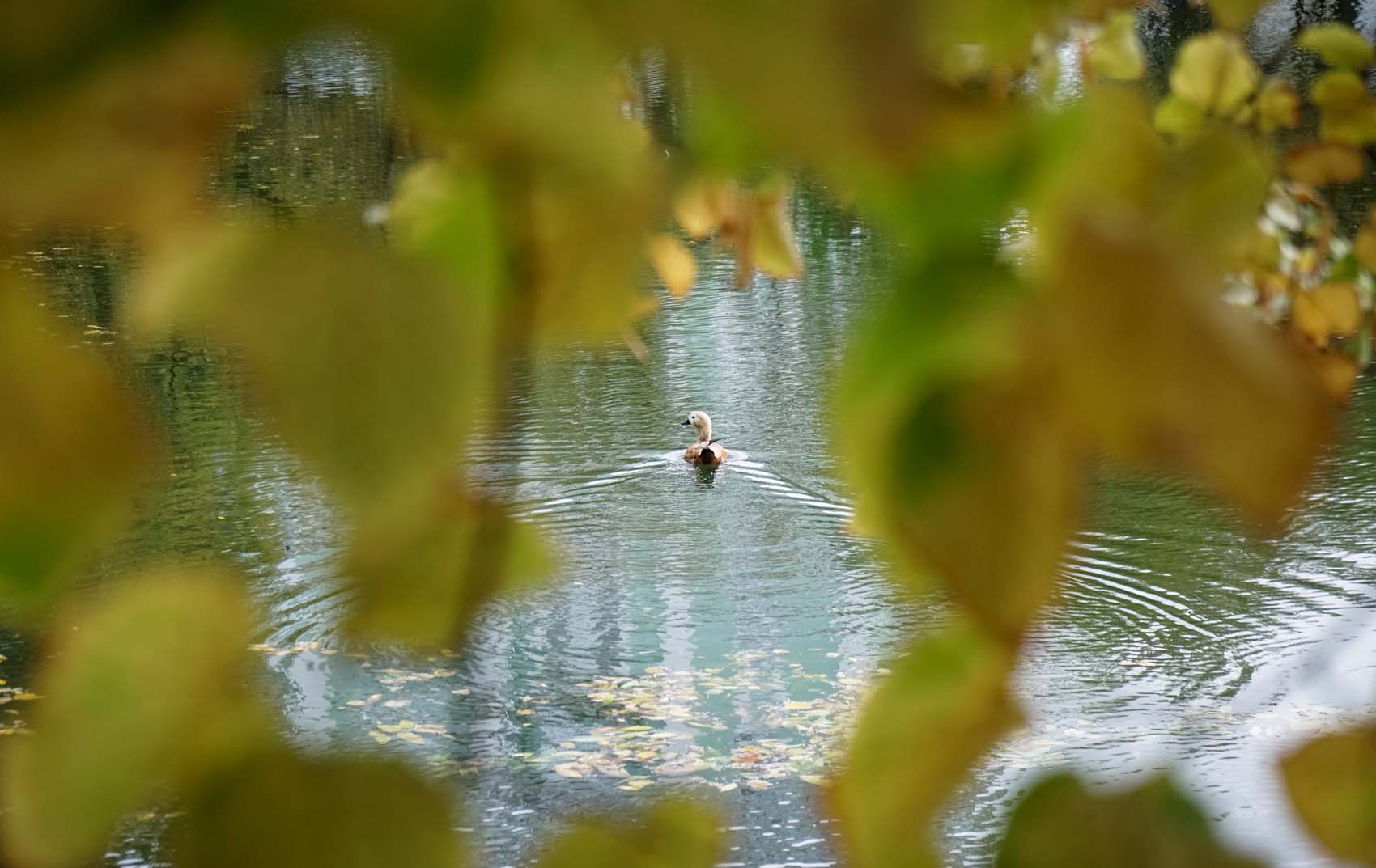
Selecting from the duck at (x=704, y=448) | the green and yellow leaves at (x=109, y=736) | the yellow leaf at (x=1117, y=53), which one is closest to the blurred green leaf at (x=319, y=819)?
the green and yellow leaves at (x=109, y=736)

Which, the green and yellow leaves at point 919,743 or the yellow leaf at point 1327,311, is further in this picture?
the yellow leaf at point 1327,311

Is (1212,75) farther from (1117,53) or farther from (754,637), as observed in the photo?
(754,637)

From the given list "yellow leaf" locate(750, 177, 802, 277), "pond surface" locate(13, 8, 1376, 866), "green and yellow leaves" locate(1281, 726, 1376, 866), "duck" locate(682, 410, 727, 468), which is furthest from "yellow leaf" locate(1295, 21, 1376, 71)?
"duck" locate(682, 410, 727, 468)

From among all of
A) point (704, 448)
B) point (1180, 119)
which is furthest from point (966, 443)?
point (704, 448)

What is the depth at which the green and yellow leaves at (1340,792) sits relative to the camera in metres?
0.15

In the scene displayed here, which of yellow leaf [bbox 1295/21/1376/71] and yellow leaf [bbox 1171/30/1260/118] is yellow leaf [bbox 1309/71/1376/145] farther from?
yellow leaf [bbox 1171/30/1260/118]

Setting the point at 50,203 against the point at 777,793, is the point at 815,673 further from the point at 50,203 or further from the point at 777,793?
the point at 50,203

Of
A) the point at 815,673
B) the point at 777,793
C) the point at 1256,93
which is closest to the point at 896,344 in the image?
the point at 1256,93

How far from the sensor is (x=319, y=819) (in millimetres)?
103

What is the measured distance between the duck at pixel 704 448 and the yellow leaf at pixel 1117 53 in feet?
13.3

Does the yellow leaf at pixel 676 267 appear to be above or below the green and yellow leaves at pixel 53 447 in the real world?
above

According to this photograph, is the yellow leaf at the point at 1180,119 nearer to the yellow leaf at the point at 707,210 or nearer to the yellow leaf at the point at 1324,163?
the yellow leaf at the point at 707,210

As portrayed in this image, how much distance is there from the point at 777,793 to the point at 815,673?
442 millimetres

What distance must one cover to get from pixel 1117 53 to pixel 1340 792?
0.25 m
